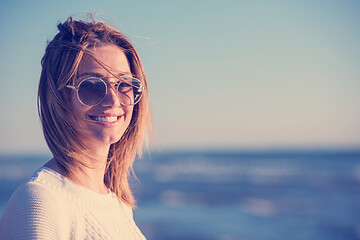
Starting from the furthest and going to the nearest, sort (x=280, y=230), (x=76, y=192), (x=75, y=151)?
(x=280, y=230)
(x=75, y=151)
(x=76, y=192)

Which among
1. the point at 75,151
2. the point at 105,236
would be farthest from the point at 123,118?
the point at 105,236

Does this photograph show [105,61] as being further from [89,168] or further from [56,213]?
[56,213]

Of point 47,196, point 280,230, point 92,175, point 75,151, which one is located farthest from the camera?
point 280,230

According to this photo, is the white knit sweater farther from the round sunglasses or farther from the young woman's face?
the round sunglasses

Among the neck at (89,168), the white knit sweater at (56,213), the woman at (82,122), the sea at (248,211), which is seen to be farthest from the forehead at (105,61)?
the sea at (248,211)

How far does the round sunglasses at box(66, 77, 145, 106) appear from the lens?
199 cm

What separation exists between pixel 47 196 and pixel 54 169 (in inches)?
12.4

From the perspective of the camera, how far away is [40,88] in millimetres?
2051

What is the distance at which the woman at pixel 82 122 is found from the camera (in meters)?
1.71

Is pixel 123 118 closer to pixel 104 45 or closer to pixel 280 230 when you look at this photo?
pixel 104 45

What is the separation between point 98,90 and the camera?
2.03 m

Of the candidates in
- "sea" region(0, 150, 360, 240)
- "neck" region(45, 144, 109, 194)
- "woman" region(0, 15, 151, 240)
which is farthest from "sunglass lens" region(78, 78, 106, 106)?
"sea" region(0, 150, 360, 240)

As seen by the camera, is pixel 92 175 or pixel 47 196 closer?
pixel 47 196

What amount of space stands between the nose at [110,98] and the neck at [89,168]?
31cm
